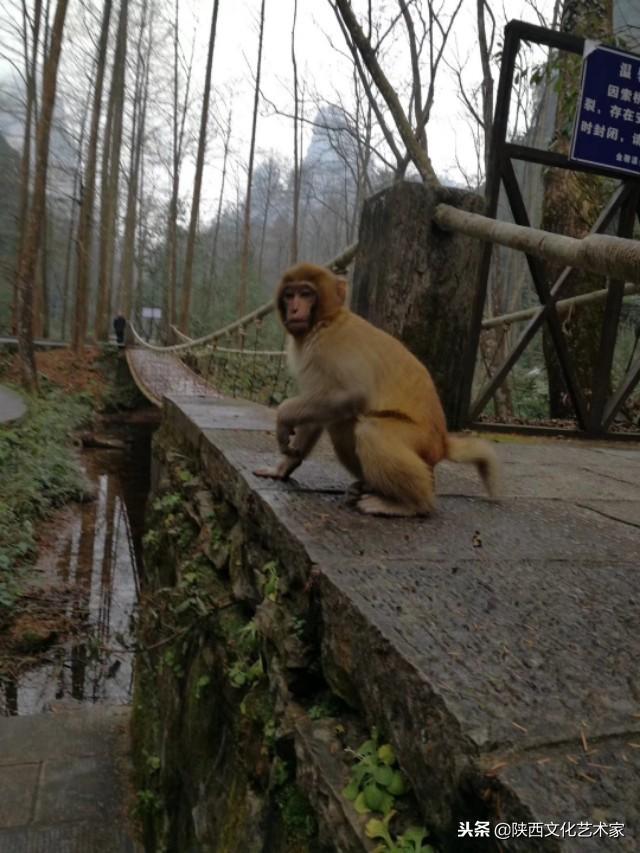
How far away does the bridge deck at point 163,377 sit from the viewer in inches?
446

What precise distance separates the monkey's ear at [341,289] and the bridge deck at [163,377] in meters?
6.52

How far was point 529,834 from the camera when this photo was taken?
88 centimetres

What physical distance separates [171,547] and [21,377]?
14.6 meters

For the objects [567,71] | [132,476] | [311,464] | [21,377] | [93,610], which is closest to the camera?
[311,464]

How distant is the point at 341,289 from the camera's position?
2.50 m

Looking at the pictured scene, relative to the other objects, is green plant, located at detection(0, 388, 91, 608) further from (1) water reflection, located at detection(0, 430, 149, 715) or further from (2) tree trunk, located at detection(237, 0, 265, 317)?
(2) tree trunk, located at detection(237, 0, 265, 317)

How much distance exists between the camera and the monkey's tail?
2.54 metres

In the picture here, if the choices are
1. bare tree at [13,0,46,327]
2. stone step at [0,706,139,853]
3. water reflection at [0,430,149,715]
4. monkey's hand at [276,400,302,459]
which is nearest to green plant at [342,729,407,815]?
monkey's hand at [276,400,302,459]

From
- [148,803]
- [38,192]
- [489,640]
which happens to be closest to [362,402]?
[489,640]

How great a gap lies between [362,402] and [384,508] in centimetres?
36

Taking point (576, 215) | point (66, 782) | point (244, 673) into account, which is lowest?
point (66, 782)

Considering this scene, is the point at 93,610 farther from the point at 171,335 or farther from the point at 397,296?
the point at 171,335

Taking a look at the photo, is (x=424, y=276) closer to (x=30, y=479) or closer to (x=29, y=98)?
(x=30, y=479)

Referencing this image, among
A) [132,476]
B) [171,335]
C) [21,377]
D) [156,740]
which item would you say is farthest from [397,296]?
[171,335]
